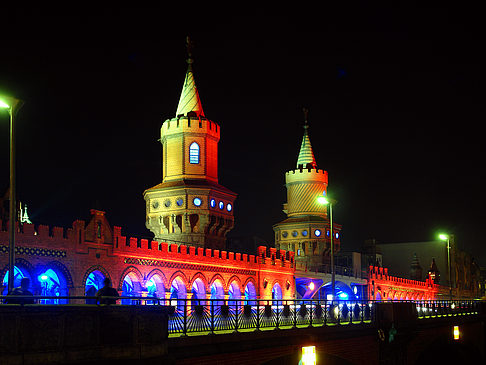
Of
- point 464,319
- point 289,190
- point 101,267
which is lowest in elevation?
point 464,319

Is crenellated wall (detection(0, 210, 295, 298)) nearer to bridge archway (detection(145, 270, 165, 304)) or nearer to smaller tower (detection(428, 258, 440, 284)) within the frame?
bridge archway (detection(145, 270, 165, 304))

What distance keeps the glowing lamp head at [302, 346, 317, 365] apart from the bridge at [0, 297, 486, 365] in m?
0.21

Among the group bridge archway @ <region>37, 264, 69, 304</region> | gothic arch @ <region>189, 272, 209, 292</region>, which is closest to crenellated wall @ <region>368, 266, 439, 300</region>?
gothic arch @ <region>189, 272, 209, 292</region>

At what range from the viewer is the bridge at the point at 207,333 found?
14.5 meters

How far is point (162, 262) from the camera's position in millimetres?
39156

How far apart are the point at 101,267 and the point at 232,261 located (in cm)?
1341

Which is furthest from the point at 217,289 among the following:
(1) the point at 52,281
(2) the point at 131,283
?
(1) the point at 52,281

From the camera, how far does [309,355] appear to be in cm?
2433

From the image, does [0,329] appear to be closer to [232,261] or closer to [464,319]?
[232,261]

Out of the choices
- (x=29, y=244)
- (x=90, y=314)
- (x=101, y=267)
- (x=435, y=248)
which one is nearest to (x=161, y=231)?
(x=101, y=267)

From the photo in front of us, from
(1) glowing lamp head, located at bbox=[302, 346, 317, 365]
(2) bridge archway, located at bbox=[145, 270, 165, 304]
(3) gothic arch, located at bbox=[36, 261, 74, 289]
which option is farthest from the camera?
(2) bridge archway, located at bbox=[145, 270, 165, 304]

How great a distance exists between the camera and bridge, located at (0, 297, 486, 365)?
47.6 feet

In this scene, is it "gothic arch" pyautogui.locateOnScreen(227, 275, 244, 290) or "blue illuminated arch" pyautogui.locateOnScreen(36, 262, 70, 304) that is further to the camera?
"gothic arch" pyautogui.locateOnScreen(227, 275, 244, 290)

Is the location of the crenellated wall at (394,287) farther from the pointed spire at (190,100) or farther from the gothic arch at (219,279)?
the pointed spire at (190,100)
